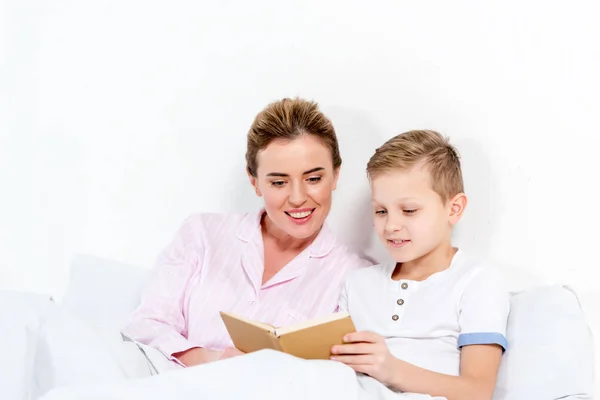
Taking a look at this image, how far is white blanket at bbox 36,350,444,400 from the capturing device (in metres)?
1.22

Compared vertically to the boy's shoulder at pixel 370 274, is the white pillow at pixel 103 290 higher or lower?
lower

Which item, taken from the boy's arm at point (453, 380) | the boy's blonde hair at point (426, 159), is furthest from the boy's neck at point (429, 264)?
the boy's arm at point (453, 380)

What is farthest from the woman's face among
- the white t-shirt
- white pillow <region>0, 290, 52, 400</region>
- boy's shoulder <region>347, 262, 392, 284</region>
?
white pillow <region>0, 290, 52, 400</region>

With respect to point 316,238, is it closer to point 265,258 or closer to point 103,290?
point 265,258

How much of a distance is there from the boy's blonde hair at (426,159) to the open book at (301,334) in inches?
15.4

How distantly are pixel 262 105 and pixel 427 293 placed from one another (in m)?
0.84

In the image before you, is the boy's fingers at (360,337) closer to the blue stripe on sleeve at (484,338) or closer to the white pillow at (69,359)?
the blue stripe on sleeve at (484,338)

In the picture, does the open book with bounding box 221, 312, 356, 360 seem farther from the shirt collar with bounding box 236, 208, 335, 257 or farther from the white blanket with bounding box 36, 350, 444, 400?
the shirt collar with bounding box 236, 208, 335, 257

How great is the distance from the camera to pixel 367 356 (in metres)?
1.45

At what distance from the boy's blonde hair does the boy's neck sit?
124 millimetres

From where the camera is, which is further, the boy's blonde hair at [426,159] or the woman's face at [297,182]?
the woman's face at [297,182]

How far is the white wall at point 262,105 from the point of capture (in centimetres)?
200

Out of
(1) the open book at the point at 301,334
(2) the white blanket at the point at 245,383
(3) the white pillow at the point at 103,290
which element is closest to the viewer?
(2) the white blanket at the point at 245,383

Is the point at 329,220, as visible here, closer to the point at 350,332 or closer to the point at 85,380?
the point at 350,332
